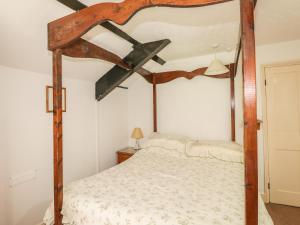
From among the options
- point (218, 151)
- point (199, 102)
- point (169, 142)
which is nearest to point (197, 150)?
point (218, 151)

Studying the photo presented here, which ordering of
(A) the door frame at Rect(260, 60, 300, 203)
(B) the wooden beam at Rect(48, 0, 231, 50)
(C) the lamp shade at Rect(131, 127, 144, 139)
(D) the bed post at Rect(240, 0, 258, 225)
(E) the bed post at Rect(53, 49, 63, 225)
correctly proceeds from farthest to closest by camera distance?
1. (C) the lamp shade at Rect(131, 127, 144, 139)
2. (A) the door frame at Rect(260, 60, 300, 203)
3. (E) the bed post at Rect(53, 49, 63, 225)
4. (B) the wooden beam at Rect(48, 0, 231, 50)
5. (D) the bed post at Rect(240, 0, 258, 225)

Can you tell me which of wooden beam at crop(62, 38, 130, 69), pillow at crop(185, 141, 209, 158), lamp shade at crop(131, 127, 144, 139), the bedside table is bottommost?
the bedside table

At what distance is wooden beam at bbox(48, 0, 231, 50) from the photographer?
45.2 inches

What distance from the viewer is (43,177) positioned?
7.85 ft

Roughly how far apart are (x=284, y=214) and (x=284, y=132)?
3.49 feet

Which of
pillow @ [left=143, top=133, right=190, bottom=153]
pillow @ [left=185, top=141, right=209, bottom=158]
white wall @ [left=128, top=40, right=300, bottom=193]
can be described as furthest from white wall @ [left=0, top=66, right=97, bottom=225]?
pillow @ [left=185, top=141, right=209, bottom=158]

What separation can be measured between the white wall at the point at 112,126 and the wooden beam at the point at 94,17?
1.79 metres

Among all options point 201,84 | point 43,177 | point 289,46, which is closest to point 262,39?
point 289,46

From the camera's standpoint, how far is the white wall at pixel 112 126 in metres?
3.35

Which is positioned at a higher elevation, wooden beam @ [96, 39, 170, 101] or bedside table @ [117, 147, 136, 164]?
wooden beam @ [96, 39, 170, 101]

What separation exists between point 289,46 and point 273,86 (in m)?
0.58

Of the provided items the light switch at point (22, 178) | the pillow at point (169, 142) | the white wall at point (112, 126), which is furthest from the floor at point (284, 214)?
the light switch at point (22, 178)

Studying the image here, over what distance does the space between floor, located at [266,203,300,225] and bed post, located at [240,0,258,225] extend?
175cm

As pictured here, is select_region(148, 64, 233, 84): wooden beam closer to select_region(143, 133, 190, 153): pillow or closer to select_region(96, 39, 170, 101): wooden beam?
select_region(96, 39, 170, 101): wooden beam
